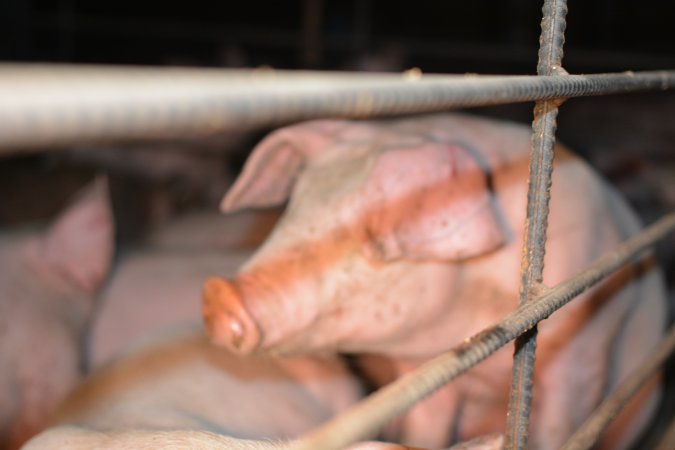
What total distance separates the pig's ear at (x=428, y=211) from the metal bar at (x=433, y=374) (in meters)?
0.35

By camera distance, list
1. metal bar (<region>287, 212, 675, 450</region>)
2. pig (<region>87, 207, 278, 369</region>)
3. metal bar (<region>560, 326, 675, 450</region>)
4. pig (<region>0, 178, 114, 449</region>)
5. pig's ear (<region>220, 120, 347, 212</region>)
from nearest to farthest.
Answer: metal bar (<region>287, 212, 675, 450</region>) → metal bar (<region>560, 326, 675, 450</region>) → pig's ear (<region>220, 120, 347, 212</region>) → pig (<region>0, 178, 114, 449</region>) → pig (<region>87, 207, 278, 369</region>)

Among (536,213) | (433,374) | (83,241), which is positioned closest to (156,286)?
(83,241)

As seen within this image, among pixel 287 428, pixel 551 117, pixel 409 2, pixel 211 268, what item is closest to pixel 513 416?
pixel 551 117

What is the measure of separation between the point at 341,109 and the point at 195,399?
98cm

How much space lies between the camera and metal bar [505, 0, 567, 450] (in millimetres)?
855

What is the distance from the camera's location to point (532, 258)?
861 millimetres

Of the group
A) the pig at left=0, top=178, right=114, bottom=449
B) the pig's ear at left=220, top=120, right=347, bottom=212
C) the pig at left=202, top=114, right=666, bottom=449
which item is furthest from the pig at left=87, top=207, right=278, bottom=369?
the pig at left=202, top=114, right=666, bottom=449

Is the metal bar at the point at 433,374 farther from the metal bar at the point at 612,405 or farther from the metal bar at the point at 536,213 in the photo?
the metal bar at the point at 612,405

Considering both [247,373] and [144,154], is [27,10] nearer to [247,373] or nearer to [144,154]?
[144,154]

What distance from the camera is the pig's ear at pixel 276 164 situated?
1581 mm

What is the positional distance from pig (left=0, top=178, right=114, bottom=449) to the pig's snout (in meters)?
0.75

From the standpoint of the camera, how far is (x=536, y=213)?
86 cm

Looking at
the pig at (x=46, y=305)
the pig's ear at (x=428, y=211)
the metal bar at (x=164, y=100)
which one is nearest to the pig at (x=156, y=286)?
the pig at (x=46, y=305)

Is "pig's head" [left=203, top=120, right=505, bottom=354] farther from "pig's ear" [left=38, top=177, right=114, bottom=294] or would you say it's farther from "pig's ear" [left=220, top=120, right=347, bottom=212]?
"pig's ear" [left=38, top=177, right=114, bottom=294]
